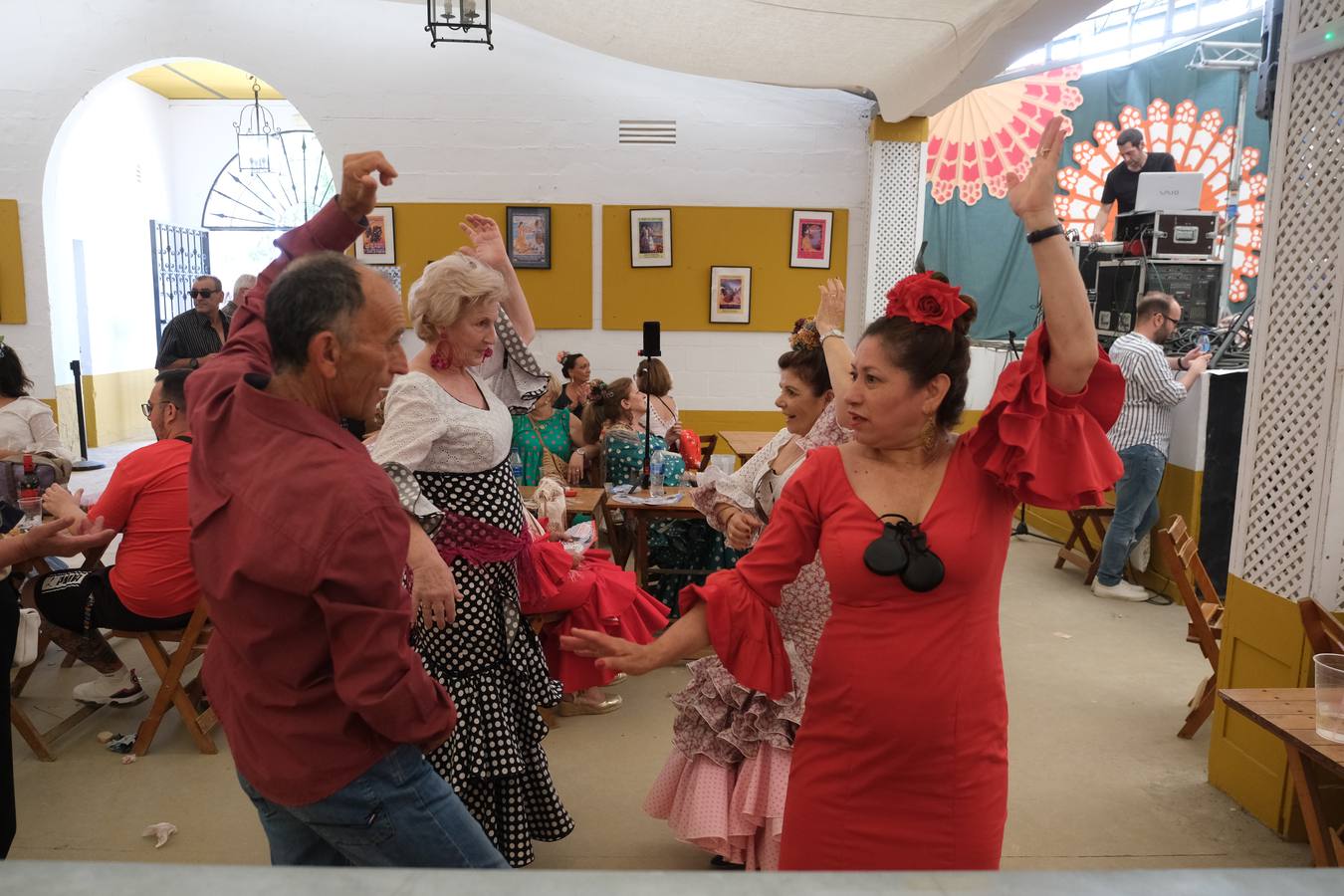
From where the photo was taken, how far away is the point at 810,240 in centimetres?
816

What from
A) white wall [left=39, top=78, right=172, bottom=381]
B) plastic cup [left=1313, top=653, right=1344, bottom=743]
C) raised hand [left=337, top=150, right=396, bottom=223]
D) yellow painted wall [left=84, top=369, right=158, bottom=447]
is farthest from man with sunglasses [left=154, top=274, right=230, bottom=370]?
plastic cup [left=1313, top=653, right=1344, bottom=743]

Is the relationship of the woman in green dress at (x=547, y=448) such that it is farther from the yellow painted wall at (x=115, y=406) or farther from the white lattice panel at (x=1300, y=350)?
the yellow painted wall at (x=115, y=406)

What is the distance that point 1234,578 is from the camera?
3.36 meters

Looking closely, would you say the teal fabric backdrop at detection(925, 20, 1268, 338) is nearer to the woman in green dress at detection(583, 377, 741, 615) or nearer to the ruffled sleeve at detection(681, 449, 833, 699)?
the woman in green dress at detection(583, 377, 741, 615)

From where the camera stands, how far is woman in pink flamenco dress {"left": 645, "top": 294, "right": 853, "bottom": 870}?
258 centimetres

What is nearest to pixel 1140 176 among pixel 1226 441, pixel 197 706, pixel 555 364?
pixel 1226 441

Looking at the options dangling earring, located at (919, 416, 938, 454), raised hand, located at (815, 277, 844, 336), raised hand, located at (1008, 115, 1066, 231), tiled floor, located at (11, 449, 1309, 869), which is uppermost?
raised hand, located at (1008, 115, 1066, 231)

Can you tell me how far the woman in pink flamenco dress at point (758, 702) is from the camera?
8.46 feet

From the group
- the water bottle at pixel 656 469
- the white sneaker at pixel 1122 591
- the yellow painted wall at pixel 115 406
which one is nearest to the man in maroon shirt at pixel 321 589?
the water bottle at pixel 656 469

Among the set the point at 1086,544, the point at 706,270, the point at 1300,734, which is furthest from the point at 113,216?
the point at 1300,734

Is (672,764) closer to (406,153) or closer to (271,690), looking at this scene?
(271,690)

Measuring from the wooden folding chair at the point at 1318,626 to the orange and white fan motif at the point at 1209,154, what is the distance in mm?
7772

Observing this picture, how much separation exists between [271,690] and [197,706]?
121 inches

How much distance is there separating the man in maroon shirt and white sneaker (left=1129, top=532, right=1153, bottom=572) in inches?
222
